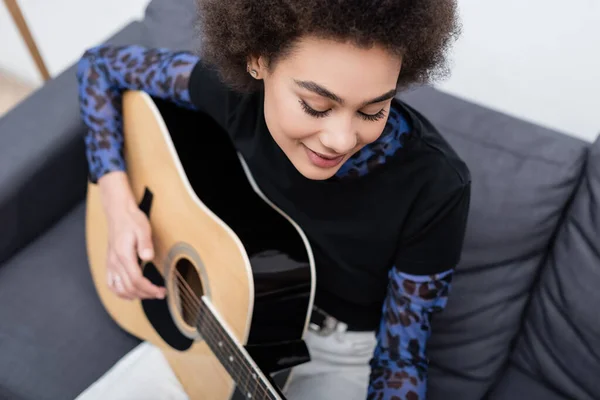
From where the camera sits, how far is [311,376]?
104cm

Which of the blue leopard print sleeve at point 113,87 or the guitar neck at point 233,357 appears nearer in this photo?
the guitar neck at point 233,357

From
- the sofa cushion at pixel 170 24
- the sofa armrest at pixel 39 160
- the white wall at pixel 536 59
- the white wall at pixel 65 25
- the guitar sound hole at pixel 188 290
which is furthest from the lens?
the white wall at pixel 65 25

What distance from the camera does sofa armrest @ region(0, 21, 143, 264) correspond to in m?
1.16

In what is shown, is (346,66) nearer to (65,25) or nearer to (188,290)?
(188,290)

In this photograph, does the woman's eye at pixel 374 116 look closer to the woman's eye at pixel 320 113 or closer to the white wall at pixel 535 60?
the woman's eye at pixel 320 113

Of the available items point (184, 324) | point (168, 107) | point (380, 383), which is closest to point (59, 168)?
point (168, 107)

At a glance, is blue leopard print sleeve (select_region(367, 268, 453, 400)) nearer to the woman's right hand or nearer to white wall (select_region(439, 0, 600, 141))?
the woman's right hand

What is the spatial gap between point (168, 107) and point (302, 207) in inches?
14.9

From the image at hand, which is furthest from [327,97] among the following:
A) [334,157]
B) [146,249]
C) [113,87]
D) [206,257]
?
[113,87]

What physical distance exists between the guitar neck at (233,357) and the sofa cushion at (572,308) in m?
0.61

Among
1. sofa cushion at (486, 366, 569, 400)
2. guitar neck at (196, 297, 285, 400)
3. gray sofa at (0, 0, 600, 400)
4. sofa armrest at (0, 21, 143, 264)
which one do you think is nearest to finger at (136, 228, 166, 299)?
guitar neck at (196, 297, 285, 400)

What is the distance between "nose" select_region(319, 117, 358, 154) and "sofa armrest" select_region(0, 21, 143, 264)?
2.68 feet

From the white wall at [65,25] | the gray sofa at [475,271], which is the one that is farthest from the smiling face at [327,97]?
the white wall at [65,25]

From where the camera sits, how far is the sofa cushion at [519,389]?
1.11 metres
